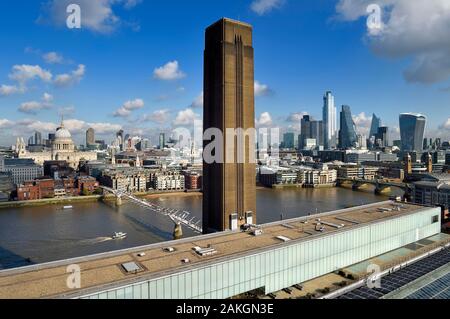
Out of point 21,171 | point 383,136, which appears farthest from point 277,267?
point 383,136

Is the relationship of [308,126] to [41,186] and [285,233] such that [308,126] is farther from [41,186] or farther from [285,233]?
[285,233]

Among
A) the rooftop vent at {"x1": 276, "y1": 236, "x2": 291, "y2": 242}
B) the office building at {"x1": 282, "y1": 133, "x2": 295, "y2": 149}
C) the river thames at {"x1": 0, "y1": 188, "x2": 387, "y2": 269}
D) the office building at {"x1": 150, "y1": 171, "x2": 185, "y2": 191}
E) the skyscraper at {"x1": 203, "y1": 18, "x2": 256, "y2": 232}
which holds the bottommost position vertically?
the river thames at {"x1": 0, "y1": 188, "x2": 387, "y2": 269}

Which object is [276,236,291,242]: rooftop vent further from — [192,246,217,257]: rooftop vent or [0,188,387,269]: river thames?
[0,188,387,269]: river thames

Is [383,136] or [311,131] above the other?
[311,131]

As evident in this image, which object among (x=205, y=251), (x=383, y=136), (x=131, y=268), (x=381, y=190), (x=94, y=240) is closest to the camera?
(x=131, y=268)

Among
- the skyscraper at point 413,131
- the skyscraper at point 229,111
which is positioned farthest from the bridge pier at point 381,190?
the skyscraper at point 413,131

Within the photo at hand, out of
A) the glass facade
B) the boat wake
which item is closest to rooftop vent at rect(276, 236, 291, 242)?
the glass facade

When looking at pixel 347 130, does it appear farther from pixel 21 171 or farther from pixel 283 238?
pixel 283 238
